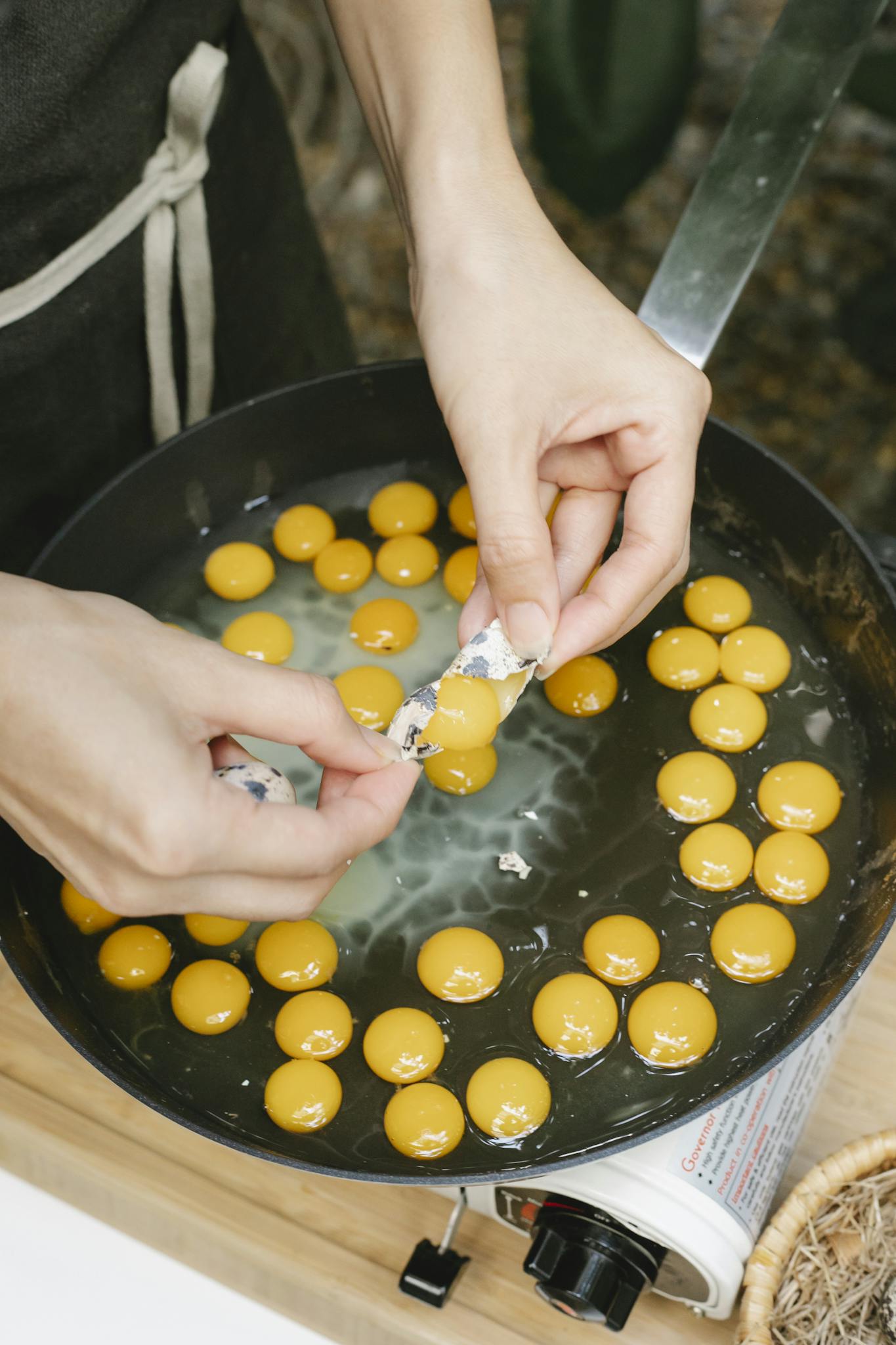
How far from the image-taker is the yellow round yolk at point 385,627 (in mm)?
1404

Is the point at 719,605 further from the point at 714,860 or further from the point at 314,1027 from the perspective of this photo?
the point at 314,1027

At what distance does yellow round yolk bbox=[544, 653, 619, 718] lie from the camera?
4.33 feet

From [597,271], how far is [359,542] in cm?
236

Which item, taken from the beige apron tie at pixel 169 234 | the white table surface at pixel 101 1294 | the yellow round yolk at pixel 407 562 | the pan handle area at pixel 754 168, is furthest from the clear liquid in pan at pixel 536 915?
the beige apron tie at pixel 169 234

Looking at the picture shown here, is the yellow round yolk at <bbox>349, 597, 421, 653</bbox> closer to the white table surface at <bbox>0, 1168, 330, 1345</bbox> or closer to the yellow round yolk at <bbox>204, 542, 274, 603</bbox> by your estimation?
the yellow round yolk at <bbox>204, 542, 274, 603</bbox>

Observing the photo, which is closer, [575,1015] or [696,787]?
[575,1015]

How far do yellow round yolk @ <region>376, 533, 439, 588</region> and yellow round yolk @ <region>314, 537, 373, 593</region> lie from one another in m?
0.02

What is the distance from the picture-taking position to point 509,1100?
1077 millimetres

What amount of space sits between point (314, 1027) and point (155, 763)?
16.0 inches

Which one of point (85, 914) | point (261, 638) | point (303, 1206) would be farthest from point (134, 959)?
point (261, 638)

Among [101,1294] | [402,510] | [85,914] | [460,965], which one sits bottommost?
[101,1294]

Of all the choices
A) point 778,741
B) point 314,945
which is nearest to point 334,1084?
point 314,945

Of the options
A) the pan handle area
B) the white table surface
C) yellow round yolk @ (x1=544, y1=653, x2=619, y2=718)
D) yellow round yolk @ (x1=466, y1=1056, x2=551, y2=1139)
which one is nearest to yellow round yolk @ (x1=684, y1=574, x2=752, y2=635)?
yellow round yolk @ (x1=544, y1=653, x2=619, y2=718)

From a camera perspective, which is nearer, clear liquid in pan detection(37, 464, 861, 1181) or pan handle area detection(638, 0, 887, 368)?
clear liquid in pan detection(37, 464, 861, 1181)
